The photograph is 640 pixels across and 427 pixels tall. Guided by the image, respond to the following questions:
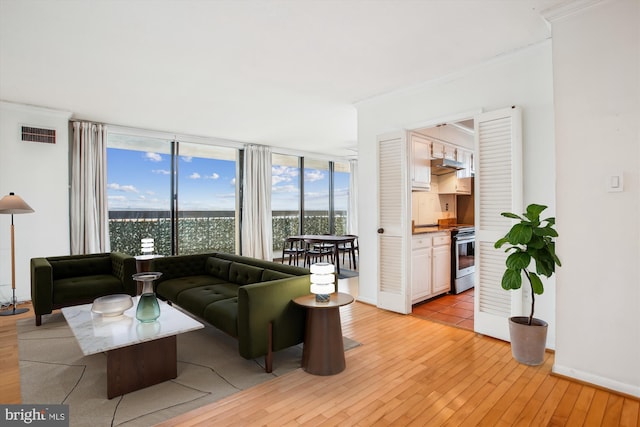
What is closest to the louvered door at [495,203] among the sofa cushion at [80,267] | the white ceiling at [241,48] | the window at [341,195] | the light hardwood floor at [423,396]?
the light hardwood floor at [423,396]

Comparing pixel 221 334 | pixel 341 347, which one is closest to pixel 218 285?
pixel 221 334

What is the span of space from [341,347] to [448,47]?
9.37 ft

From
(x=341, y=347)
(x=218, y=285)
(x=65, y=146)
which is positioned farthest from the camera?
(x=65, y=146)

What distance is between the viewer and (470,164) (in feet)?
19.4

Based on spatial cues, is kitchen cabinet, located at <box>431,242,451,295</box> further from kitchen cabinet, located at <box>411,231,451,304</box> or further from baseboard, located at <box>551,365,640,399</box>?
baseboard, located at <box>551,365,640,399</box>

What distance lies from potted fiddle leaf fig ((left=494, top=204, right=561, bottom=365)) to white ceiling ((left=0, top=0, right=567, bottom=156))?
1.64 m

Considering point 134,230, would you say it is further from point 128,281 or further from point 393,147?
point 393,147

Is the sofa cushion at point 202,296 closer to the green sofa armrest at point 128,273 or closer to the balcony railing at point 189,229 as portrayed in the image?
the green sofa armrest at point 128,273

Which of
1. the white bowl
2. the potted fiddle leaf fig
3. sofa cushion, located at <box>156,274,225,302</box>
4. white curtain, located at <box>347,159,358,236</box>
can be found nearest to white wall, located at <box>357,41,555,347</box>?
the potted fiddle leaf fig

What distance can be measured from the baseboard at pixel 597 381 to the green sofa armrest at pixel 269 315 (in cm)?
204

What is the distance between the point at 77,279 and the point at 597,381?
536 cm

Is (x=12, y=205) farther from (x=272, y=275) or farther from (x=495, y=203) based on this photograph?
(x=495, y=203)

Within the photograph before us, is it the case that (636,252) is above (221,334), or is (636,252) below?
above

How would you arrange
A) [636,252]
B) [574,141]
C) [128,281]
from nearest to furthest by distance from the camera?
[636,252] → [574,141] → [128,281]
